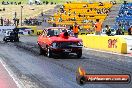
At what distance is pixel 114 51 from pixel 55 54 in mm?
5408

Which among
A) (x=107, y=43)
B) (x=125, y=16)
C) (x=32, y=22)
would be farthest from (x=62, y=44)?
(x=32, y=22)

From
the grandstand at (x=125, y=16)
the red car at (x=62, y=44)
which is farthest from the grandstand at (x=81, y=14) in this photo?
the red car at (x=62, y=44)

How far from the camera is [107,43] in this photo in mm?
27297

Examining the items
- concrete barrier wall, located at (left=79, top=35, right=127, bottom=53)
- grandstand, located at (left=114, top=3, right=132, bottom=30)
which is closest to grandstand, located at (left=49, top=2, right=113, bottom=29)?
grandstand, located at (left=114, top=3, right=132, bottom=30)

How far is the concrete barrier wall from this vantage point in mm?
24750

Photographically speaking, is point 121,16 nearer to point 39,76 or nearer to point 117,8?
point 117,8

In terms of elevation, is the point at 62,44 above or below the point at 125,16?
above

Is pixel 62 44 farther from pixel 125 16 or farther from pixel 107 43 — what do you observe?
pixel 125 16

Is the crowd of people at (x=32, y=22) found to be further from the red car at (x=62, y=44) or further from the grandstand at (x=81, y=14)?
the red car at (x=62, y=44)

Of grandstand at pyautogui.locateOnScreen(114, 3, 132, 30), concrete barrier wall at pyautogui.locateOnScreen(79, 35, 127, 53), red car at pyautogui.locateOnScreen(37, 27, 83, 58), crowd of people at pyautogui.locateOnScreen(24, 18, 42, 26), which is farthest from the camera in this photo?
crowd of people at pyautogui.locateOnScreen(24, 18, 42, 26)

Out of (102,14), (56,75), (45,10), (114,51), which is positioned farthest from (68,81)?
(45,10)

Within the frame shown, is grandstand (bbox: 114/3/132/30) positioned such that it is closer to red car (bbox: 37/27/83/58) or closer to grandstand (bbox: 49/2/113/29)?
grandstand (bbox: 49/2/113/29)

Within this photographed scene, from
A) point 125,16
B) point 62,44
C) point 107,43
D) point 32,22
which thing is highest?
point 62,44

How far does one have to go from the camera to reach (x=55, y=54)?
21984 millimetres
